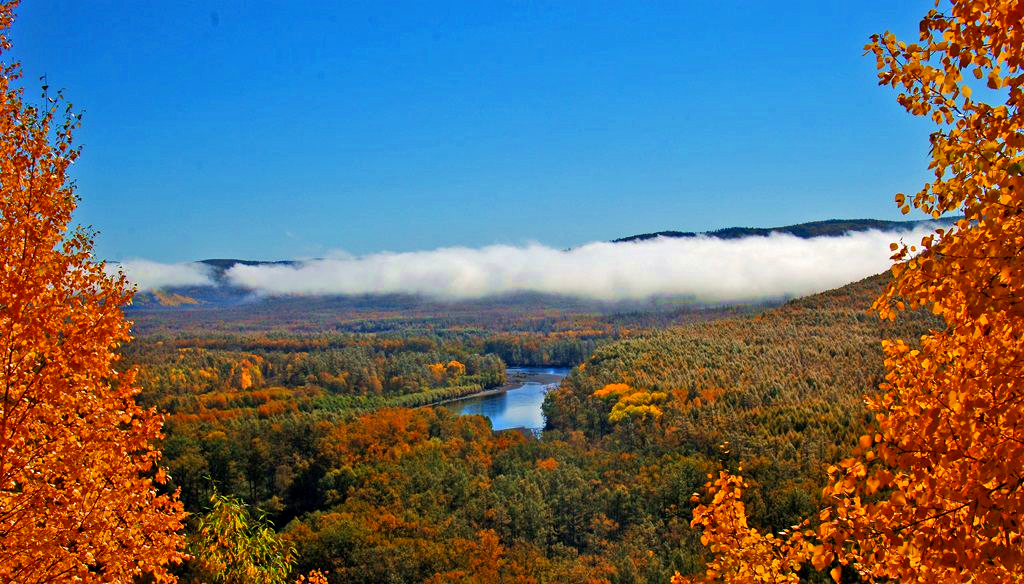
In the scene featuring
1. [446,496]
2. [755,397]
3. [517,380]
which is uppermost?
[755,397]

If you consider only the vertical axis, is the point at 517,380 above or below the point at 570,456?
below

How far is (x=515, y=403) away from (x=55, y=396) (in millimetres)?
78422

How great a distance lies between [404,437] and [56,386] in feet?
142

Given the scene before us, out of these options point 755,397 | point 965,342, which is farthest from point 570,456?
point 965,342

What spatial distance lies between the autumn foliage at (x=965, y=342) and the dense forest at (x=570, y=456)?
4.96 meters

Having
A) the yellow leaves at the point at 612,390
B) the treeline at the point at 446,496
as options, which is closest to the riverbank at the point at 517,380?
the yellow leaves at the point at 612,390

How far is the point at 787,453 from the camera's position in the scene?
33.5 m

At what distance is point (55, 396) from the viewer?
5.32 meters

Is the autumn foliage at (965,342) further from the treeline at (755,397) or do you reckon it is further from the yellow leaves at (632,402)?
the yellow leaves at (632,402)

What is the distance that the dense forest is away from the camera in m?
27.3

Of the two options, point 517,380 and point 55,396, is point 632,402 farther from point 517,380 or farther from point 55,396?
point 517,380

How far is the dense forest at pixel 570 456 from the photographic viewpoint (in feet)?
89.5

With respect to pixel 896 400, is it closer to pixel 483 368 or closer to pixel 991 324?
pixel 991 324

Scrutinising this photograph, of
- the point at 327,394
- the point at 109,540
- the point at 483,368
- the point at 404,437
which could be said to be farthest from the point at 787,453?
the point at 483,368
